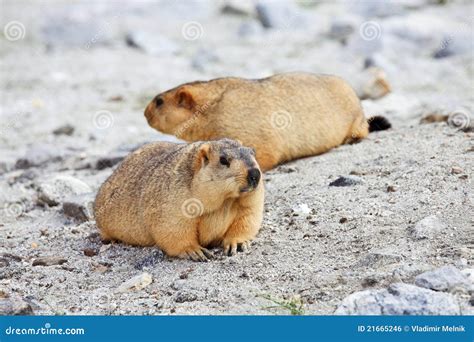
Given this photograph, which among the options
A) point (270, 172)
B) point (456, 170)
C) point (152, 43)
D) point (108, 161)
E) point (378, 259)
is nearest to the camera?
point (378, 259)

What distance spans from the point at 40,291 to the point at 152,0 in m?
15.4

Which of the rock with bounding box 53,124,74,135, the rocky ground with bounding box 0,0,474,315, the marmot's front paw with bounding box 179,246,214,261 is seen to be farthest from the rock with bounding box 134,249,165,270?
the rock with bounding box 53,124,74,135

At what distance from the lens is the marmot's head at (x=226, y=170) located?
21.4ft

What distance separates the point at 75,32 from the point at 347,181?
39.8ft

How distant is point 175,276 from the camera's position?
6512mm

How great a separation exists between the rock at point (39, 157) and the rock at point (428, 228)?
6098mm

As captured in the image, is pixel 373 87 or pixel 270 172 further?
pixel 373 87

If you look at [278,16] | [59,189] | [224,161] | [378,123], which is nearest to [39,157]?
[59,189]

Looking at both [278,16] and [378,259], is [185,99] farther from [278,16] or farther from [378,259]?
[278,16]

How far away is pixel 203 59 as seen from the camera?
54.8 feet

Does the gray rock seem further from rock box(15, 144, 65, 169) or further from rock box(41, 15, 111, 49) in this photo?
rock box(41, 15, 111, 49)

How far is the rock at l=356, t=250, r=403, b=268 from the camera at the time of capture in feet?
20.2

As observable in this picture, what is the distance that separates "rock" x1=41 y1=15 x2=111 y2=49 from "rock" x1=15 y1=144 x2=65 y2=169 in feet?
23.1

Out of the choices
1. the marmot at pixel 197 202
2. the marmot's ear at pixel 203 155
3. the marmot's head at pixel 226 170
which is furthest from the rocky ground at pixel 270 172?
the marmot's ear at pixel 203 155
